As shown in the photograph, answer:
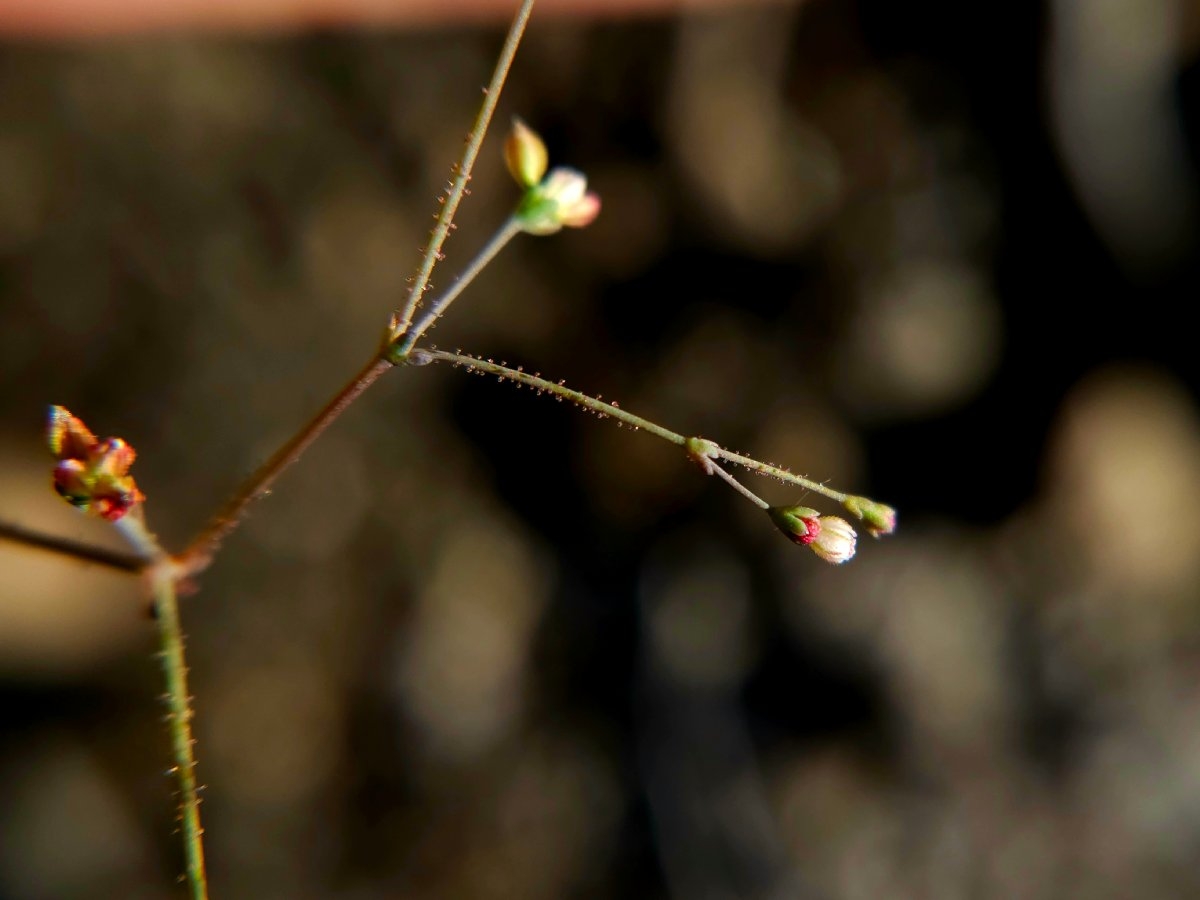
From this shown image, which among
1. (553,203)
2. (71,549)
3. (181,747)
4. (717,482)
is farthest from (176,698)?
(717,482)

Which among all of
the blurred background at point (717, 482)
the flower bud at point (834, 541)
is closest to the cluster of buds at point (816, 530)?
the flower bud at point (834, 541)

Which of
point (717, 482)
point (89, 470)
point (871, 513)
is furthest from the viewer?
point (717, 482)

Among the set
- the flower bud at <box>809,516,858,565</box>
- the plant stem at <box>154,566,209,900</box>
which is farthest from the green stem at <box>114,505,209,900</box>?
the flower bud at <box>809,516,858,565</box>

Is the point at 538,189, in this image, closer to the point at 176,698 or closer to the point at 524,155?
the point at 524,155

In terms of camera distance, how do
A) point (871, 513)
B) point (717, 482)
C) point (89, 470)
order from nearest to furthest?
point (89, 470) < point (871, 513) < point (717, 482)

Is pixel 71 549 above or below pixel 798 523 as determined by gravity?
above

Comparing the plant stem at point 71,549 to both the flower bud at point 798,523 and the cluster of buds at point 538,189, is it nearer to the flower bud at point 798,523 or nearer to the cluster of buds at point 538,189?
the cluster of buds at point 538,189
